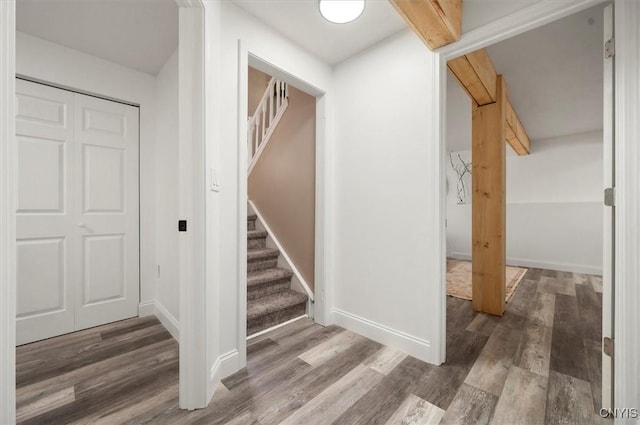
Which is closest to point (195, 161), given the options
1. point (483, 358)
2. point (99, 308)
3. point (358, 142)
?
point (358, 142)

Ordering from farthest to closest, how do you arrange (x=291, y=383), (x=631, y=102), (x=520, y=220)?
(x=520, y=220)
(x=291, y=383)
(x=631, y=102)

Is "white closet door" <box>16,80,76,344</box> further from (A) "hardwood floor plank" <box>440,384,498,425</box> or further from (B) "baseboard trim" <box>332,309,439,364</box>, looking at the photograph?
(A) "hardwood floor plank" <box>440,384,498,425</box>

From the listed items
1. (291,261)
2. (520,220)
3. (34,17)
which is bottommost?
(291,261)

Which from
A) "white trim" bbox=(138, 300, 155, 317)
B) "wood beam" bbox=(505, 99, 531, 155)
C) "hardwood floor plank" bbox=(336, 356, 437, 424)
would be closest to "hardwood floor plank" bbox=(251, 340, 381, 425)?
"hardwood floor plank" bbox=(336, 356, 437, 424)

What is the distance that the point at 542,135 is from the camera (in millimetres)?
4879

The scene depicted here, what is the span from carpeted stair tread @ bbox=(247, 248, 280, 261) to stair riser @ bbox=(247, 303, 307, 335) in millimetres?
666

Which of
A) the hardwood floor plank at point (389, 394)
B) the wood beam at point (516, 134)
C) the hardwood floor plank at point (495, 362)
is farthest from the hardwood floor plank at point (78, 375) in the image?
the wood beam at point (516, 134)

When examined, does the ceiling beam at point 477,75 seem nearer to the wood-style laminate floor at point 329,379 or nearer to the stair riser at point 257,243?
the wood-style laminate floor at point 329,379

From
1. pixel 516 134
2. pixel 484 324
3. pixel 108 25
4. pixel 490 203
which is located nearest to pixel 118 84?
pixel 108 25

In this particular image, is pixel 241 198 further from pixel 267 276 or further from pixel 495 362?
pixel 495 362

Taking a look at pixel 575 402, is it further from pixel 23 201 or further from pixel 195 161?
pixel 23 201

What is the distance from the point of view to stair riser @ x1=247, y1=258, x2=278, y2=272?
2.79 metres

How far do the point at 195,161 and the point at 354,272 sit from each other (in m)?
1.54

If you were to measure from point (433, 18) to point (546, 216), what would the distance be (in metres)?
5.18
